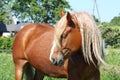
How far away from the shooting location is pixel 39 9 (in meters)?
57.0

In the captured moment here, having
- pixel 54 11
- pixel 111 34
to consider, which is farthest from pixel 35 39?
pixel 54 11

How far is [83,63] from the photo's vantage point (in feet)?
17.6

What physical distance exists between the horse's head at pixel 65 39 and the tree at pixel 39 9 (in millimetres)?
51762


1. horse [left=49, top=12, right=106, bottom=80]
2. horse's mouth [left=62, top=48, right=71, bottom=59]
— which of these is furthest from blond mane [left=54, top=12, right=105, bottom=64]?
horse's mouth [left=62, top=48, right=71, bottom=59]

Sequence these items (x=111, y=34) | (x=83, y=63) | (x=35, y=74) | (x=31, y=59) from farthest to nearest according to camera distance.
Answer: (x=111, y=34) < (x=35, y=74) < (x=31, y=59) < (x=83, y=63)

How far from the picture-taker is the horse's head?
4965mm

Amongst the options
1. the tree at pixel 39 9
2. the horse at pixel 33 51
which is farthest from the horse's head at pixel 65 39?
the tree at pixel 39 9

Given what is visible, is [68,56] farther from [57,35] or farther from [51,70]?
[51,70]

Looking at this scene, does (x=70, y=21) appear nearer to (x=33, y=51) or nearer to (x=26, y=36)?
(x=33, y=51)

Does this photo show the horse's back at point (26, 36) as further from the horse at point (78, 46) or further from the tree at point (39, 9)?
the tree at point (39, 9)

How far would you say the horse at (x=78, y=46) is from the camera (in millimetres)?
5027

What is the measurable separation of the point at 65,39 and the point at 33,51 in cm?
195

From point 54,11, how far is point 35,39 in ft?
170

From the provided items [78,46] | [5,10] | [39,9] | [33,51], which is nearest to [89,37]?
[78,46]
